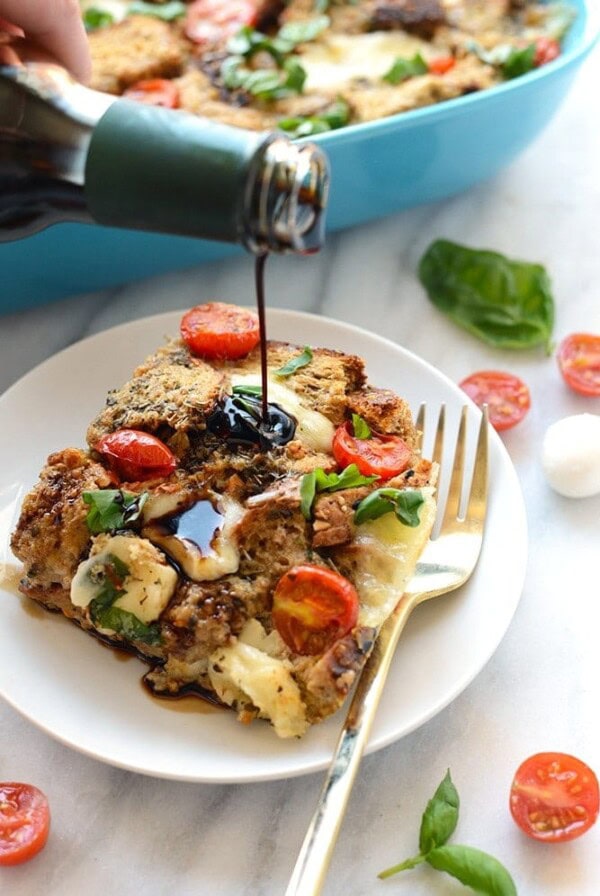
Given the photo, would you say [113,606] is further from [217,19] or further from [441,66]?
[217,19]

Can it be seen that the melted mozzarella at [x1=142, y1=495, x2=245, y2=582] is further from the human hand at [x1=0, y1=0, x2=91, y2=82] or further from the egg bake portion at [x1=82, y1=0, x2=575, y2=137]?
the egg bake portion at [x1=82, y1=0, x2=575, y2=137]

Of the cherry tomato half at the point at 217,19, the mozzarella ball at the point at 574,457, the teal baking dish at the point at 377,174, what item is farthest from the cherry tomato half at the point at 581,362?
the cherry tomato half at the point at 217,19

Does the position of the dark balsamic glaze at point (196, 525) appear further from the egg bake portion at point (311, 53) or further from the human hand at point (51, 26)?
the egg bake portion at point (311, 53)

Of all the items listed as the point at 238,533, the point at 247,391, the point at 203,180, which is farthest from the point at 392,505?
the point at 203,180

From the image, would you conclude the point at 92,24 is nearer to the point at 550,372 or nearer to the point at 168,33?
the point at 168,33

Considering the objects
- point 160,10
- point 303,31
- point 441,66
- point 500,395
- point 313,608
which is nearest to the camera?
point 313,608

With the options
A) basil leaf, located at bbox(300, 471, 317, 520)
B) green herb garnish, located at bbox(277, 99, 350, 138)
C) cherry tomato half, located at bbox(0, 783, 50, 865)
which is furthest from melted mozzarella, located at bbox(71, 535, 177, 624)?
green herb garnish, located at bbox(277, 99, 350, 138)
